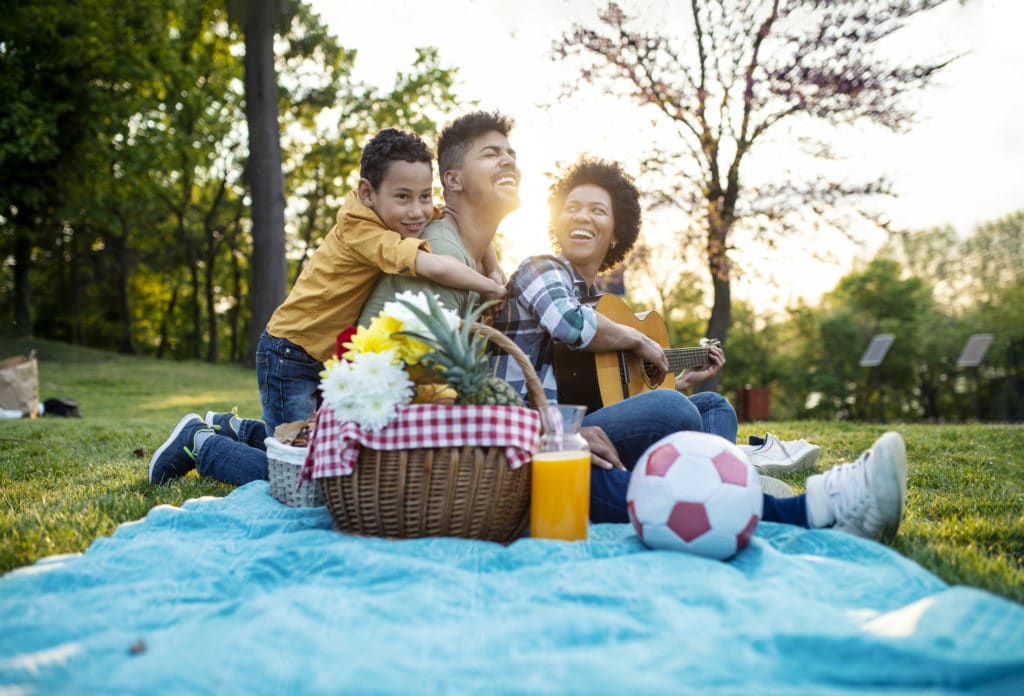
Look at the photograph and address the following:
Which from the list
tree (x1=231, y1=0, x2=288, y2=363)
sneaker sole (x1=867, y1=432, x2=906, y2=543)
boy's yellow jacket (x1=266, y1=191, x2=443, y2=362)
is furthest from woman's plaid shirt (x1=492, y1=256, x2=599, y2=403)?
tree (x1=231, y1=0, x2=288, y2=363)

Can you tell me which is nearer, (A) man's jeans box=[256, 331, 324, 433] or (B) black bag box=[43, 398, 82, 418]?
(A) man's jeans box=[256, 331, 324, 433]

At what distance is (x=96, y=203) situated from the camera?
19297 mm

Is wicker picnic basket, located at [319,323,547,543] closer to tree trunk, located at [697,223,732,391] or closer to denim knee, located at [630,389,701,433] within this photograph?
denim knee, located at [630,389,701,433]

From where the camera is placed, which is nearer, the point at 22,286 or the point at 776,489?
the point at 776,489

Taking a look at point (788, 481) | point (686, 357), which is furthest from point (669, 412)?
point (788, 481)

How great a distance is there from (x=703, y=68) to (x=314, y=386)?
792 centimetres

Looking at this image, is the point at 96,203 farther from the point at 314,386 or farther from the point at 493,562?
the point at 493,562

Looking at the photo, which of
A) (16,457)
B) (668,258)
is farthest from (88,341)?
(16,457)

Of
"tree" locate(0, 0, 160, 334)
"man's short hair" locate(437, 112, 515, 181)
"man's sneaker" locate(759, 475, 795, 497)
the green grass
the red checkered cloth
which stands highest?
"tree" locate(0, 0, 160, 334)

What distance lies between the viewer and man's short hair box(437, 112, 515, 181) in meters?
3.49

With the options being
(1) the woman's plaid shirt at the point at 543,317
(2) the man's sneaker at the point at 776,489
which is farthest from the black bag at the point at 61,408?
(2) the man's sneaker at the point at 776,489

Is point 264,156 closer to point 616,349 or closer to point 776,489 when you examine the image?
point 616,349

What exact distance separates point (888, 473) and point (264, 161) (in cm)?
1026

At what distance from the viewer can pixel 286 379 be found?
362 cm
